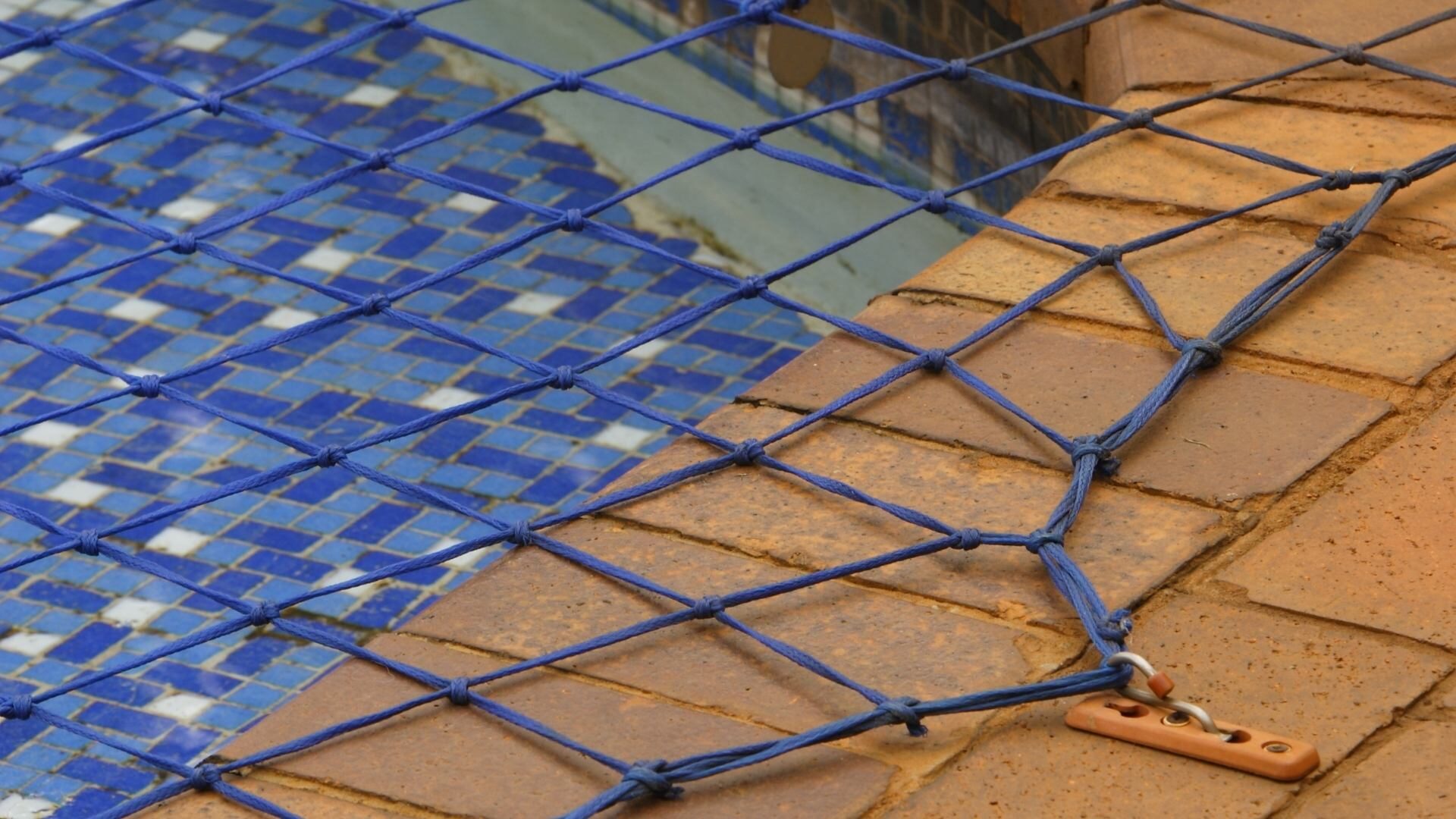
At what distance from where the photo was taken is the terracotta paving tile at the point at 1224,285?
164 cm

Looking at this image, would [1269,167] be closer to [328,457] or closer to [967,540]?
[967,540]

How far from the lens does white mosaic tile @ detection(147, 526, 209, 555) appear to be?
9.75 ft

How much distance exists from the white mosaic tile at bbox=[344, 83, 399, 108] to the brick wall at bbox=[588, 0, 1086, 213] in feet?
1.71

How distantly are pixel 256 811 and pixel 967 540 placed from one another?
1.79ft

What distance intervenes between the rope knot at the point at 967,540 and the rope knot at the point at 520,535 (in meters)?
0.33

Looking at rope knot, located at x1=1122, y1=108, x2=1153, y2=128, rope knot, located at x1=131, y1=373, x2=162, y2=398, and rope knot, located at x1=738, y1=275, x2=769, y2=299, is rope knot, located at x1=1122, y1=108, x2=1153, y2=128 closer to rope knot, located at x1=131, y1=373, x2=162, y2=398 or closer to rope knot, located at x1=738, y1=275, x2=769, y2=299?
rope knot, located at x1=738, y1=275, x2=769, y2=299

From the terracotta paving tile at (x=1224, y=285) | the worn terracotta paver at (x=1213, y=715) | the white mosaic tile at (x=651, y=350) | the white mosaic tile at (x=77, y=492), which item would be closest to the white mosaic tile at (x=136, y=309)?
the white mosaic tile at (x=77, y=492)

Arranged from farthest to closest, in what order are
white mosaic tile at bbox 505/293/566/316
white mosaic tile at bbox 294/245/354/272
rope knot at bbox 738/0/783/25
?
white mosaic tile at bbox 294/245/354/272
white mosaic tile at bbox 505/293/566/316
rope knot at bbox 738/0/783/25

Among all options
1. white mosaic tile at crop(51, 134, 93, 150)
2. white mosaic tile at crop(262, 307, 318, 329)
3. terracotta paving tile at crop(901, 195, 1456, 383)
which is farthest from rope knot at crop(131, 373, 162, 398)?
white mosaic tile at crop(51, 134, 93, 150)

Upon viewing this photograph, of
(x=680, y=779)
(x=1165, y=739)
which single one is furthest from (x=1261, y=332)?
(x=680, y=779)

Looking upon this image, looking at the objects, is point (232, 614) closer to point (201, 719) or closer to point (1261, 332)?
point (201, 719)

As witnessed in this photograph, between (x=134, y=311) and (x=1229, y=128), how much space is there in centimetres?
224

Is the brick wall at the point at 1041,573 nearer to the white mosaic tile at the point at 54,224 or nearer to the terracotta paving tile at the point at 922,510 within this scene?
the terracotta paving tile at the point at 922,510

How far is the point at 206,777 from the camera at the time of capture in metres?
1.31
